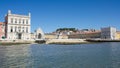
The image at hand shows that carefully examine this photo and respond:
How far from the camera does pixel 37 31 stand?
116 meters

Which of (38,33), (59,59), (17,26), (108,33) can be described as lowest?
(59,59)

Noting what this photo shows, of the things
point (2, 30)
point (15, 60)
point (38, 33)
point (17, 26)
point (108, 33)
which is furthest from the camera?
point (108, 33)

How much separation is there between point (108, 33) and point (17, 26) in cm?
8846

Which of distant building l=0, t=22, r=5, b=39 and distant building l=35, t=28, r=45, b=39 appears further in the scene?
distant building l=35, t=28, r=45, b=39

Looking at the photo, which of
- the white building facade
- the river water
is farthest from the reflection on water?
the white building facade

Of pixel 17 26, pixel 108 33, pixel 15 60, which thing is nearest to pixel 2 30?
pixel 17 26

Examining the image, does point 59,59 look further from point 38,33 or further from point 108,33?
point 108,33

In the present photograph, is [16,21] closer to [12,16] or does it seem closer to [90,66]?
[12,16]

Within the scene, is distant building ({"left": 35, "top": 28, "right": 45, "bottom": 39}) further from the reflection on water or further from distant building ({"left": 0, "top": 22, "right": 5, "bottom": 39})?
the reflection on water

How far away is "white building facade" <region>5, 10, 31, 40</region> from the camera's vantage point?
3607 inches

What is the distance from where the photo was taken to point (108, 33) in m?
163

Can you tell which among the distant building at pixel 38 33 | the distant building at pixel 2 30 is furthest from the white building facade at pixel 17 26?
the distant building at pixel 38 33

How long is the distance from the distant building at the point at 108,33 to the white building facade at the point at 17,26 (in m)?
83.0

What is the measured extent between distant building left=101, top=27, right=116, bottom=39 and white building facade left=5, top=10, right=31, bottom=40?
83.0 m
